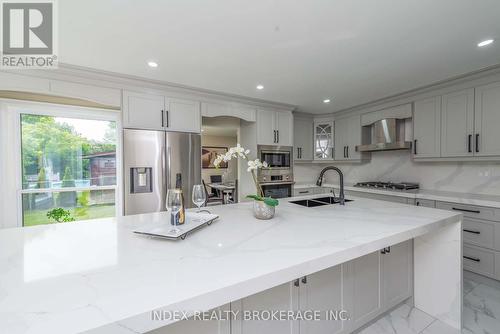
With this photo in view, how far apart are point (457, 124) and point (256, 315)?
3150 millimetres

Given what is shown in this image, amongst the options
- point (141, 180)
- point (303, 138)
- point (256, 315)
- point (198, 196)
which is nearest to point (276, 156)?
point (303, 138)

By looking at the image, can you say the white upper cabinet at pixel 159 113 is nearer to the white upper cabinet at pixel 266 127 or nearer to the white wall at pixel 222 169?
the white upper cabinet at pixel 266 127

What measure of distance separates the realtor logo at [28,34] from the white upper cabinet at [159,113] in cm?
75

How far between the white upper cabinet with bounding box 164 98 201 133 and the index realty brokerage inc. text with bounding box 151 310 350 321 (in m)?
2.37

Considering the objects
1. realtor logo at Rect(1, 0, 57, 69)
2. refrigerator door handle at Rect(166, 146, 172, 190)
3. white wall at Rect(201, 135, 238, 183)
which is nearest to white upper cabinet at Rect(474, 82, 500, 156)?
refrigerator door handle at Rect(166, 146, 172, 190)

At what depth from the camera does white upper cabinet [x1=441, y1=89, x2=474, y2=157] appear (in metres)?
2.43

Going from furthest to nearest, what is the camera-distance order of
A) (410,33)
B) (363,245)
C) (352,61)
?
(352,61)
(410,33)
(363,245)

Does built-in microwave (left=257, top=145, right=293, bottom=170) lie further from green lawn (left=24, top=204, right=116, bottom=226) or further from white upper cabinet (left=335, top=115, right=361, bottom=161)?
green lawn (left=24, top=204, right=116, bottom=226)

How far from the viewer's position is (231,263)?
752mm

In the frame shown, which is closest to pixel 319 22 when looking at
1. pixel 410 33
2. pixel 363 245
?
pixel 410 33

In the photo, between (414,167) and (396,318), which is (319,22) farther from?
(414,167)

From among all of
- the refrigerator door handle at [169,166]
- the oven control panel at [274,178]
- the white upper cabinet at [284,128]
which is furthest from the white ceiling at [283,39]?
the oven control panel at [274,178]

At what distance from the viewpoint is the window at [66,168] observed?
2.54 metres

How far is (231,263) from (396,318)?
1694 millimetres
